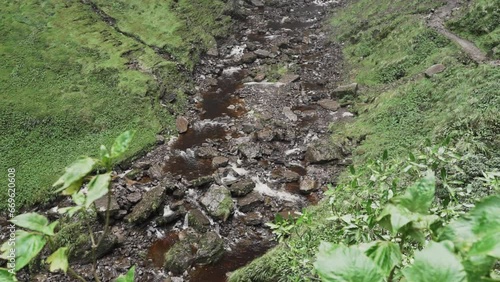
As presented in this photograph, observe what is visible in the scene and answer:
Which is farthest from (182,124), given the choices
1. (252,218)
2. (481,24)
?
(481,24)

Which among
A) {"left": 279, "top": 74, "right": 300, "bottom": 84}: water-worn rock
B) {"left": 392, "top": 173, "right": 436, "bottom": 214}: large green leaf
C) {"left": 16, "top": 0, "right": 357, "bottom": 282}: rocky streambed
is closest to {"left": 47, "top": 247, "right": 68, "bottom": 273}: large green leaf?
{"left": 392, "top": 173, "right": 436, "bottom": 214}: large green leaf

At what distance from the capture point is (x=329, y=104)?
2373cm

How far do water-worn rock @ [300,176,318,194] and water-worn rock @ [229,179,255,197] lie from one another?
2377 millimetres

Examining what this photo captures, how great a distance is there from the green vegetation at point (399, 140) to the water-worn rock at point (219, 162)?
6.04 metres

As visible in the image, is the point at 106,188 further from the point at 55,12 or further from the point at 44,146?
the point at 55,12

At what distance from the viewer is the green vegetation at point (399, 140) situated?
3812 millimetres

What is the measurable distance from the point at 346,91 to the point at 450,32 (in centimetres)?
723

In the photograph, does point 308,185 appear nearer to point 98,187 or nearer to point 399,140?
point 399,140

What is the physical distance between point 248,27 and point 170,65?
1094 centimetres

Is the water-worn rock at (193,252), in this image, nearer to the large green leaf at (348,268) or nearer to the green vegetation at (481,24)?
the large green leaf at (348,268)

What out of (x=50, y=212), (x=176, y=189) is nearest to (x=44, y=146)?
(x=50, y=212)

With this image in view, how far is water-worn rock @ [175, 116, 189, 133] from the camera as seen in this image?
22.4 meters

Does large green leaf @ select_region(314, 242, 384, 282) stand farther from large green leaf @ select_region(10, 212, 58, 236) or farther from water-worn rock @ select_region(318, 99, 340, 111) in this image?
water-worn rock @ select_region(318, 99, 340, 111)

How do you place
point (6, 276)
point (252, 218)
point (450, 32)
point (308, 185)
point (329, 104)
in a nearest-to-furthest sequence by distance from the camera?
point (6, 276) → point (252, 218) → point (308, 185) → point (450, 32) → point (329, 104)
